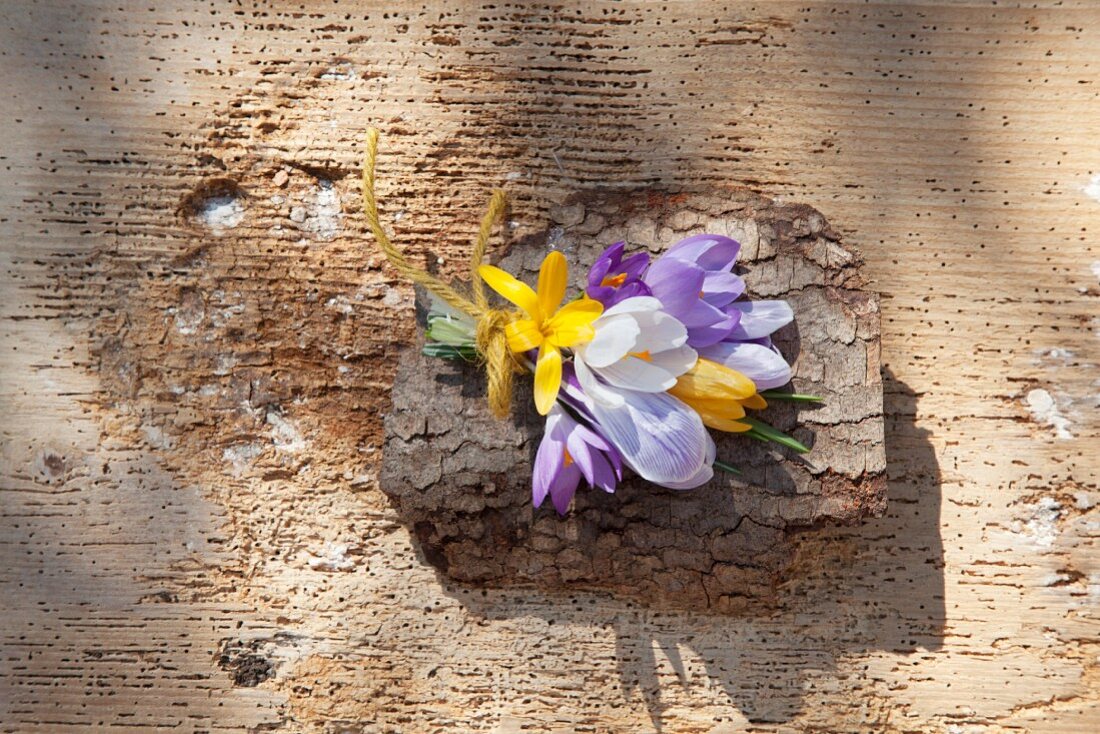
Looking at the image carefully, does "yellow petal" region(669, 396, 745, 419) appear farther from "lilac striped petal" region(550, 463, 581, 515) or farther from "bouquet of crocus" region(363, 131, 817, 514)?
"lilac striped petal" region(550, 463, 581, 515)

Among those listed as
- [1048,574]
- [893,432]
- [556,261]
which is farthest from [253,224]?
[1048,574]

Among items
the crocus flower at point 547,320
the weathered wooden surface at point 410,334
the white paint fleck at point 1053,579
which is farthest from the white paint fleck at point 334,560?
the white paint fleck at point 1053,579

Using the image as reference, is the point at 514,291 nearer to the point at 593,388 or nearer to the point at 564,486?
the point at 593,388

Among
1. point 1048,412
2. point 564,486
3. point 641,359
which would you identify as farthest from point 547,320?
point 1048,412

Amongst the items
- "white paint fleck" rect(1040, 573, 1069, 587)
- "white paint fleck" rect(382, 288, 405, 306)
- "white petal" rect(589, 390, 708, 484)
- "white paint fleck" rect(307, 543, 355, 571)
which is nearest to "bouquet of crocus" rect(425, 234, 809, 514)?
A: "white petal" rect(589, 390, 708, 484)

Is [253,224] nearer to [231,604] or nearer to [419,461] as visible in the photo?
[419,461]

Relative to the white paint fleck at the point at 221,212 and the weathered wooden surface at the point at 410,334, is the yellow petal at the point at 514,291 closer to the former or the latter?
the weathered wooden surface at the point at 410,334

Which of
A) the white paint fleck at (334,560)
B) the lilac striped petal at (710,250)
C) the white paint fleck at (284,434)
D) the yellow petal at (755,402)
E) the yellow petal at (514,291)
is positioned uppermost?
the lilac striped petal at (710,250)

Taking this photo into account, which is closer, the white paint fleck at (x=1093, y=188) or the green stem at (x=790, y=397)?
the green stem at (x=790, y=397)
